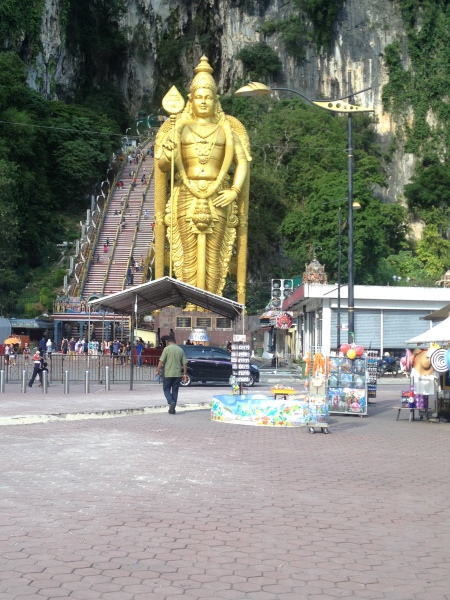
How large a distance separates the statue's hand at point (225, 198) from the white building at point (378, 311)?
5.45 metres

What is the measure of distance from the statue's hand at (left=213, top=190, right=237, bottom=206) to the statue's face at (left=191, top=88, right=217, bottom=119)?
3.51 m

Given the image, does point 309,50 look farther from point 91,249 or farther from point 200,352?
point 200,352

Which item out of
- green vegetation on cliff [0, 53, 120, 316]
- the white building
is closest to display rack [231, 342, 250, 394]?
the white building

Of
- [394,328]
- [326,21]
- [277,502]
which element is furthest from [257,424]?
[326,21]

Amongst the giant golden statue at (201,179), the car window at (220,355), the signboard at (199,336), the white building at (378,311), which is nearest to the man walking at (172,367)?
the car window at (220,355)

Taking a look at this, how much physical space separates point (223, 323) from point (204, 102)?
33.4 feet

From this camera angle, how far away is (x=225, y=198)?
133ft

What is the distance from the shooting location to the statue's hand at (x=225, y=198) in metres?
40.5

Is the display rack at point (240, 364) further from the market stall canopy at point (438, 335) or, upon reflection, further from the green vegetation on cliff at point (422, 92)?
the green vegetation on cliff at point (422, 92)

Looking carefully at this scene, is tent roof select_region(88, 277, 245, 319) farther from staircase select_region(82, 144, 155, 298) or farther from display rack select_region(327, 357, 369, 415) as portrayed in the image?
staircase select_region(82, 144, 155, 298)

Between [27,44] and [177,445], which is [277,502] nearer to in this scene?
[177,445]

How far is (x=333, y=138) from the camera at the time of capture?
6134cm

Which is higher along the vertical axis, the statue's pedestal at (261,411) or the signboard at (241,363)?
the signboard at (241,363)

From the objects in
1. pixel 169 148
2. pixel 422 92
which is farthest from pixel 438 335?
pixel 422 92
